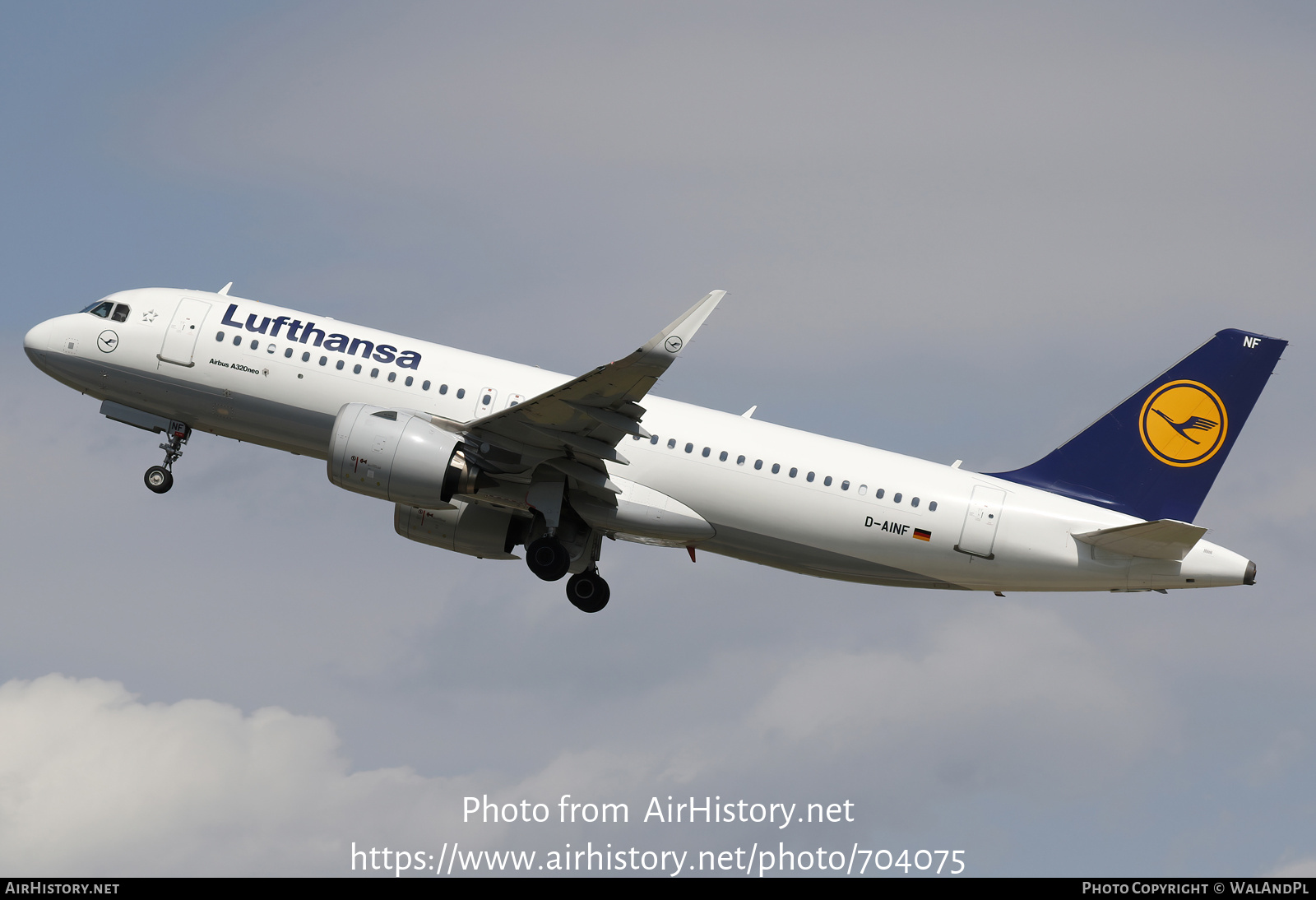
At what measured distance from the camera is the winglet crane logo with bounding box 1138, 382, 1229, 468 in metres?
35.5

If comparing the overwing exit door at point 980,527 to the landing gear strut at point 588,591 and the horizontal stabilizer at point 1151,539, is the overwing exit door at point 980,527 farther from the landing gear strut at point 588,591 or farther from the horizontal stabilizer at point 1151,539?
the landing gear strut at point 588,591

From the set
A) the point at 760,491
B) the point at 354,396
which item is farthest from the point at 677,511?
the point at 354,396

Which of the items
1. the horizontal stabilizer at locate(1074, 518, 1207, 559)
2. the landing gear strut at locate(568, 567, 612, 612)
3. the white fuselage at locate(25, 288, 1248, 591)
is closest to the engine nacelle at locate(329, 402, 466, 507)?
the white fuselage at locate(25, 288, 1248, 591)

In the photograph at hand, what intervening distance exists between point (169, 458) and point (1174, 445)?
26902mm

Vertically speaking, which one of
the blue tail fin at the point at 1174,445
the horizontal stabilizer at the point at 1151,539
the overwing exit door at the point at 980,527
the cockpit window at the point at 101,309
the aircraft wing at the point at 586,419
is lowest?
the horizontal stabilizer at the point at 1151,539

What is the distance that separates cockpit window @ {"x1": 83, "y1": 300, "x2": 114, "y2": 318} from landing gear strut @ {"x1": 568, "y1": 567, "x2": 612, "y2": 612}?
14.6 meters

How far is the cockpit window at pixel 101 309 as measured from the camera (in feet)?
120

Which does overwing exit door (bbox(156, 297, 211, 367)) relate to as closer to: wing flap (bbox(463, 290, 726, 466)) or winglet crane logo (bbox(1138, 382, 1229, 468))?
wing flap (bbox(463, 290, 726, 466))

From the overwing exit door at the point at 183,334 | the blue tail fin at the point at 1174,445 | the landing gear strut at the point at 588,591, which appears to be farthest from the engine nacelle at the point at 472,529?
the blue tail fin at the point at 1174,445

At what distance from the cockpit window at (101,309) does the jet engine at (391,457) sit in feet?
28.8

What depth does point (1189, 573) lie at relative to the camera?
1302 inches

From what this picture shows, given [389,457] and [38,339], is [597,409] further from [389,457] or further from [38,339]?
[38,339]

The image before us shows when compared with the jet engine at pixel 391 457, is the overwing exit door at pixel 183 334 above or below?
above

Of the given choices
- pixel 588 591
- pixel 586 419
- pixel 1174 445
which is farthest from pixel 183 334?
pixel 1174 445
